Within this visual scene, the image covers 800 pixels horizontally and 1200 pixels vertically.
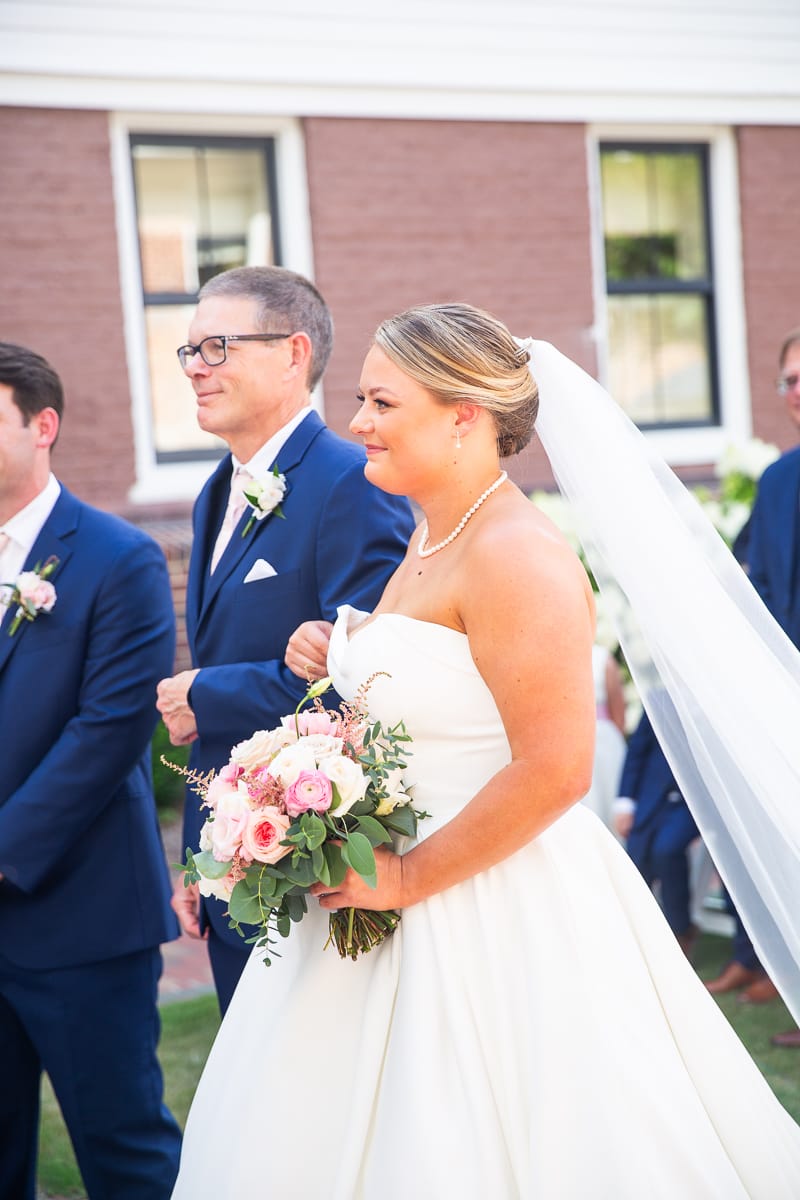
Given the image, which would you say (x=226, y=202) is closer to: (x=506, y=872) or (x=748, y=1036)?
(x=748, y=1036)

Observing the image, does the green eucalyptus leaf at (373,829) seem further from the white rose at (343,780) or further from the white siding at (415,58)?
the white siding at (415,58)

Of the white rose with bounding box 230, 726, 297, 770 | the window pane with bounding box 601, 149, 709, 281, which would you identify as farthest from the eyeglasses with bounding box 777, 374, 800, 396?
the window pane with bounding box 601, 149, 709, 281

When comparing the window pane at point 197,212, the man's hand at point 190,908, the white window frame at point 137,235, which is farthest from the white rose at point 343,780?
the window pane at point 197,212

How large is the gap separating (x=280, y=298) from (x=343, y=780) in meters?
1.55

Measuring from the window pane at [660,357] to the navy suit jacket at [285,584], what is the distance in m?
7.21

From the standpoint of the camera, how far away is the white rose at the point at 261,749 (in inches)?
99.5

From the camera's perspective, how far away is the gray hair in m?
3.44

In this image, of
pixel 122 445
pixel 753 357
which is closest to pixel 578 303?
pixel 753 357

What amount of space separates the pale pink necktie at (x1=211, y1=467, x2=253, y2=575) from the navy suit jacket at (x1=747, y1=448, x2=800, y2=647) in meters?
2.45

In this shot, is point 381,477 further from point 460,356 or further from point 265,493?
point 265,493

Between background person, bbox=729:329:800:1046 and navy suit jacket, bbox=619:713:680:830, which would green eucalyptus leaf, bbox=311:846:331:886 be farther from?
navy suit jacket, bbox=619:713:680:830

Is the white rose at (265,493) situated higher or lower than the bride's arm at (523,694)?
higher

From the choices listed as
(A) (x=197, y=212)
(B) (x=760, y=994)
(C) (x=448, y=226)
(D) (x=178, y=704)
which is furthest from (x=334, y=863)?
(C) (x=448, y=226)

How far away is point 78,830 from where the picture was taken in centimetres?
348
